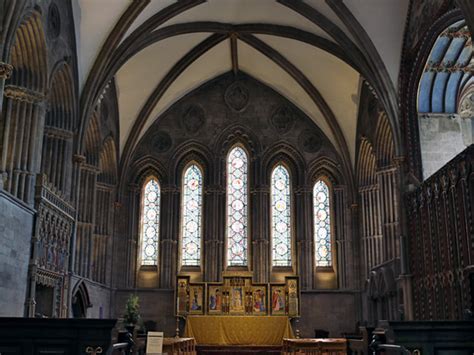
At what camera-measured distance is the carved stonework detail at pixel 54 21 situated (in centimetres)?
1520

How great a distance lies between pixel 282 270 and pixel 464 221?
36.1ft

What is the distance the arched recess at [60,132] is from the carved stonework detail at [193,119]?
785 cm

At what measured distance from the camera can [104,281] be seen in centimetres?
2234

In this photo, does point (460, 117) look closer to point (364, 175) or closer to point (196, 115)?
point (364, 175)

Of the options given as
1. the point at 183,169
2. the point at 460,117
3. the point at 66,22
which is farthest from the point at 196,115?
the point at 460,117

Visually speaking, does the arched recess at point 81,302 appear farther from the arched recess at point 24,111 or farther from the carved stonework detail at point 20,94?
the carved stonework detail at point 20,94

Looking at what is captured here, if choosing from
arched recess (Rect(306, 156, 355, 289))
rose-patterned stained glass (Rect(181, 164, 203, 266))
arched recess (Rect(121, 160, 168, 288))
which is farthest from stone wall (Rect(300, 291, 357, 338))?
Answer: arched recess (Rect(121, 160, 168, 288))

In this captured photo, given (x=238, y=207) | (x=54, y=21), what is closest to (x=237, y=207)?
(x=238, y=207)

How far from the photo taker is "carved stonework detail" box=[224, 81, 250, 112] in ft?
82.9

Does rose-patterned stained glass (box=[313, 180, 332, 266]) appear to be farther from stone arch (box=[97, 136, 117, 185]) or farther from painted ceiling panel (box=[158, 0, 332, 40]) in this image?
stone arch (box=[97, 136, 117, 185])

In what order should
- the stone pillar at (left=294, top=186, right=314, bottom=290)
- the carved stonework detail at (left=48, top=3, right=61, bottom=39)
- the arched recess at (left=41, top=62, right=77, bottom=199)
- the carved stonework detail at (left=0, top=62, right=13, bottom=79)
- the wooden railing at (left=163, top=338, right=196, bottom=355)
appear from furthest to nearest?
1. the stone pillar at (left=294, top=186, right=314, bottom=290)
2. the arched recess at (left=41, top=62, right=77, bottom=199)
3. the carved stonework detail at (left=48, top=3, right=61, bottom=39)
4. the wooden railing at (left=163, top=338, right=196, bottom=355)
5. the carved stonework detail at (left=0, top=62, right=13, bottom=79)

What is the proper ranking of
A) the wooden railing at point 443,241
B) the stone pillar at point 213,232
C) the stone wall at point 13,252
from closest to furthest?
the stone wall at point 13,252 < the wooden railing at point 443,241 < the stone pillar at point 213,232

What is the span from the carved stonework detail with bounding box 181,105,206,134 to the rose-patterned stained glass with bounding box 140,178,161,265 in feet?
8.83

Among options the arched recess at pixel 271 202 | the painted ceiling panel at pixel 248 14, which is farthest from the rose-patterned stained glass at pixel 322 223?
the painted ceiling panel at pixel 248 14
